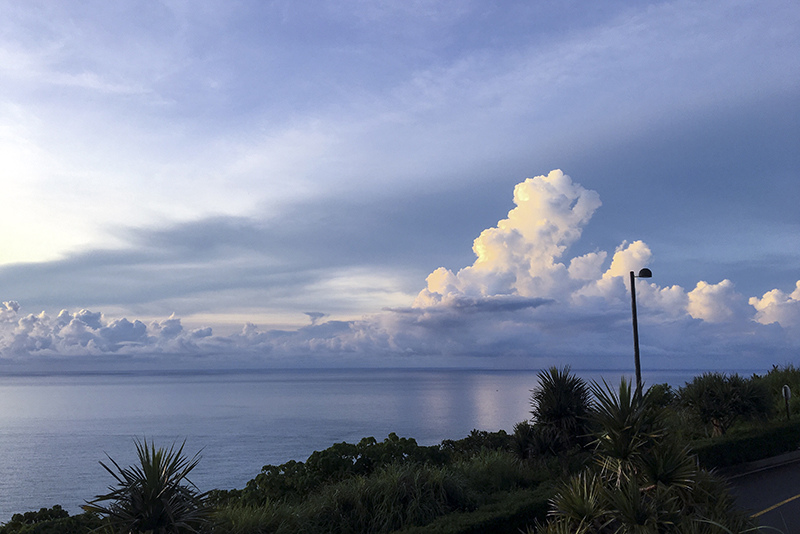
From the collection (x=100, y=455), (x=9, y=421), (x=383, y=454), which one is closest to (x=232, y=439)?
(x=100, y=455)

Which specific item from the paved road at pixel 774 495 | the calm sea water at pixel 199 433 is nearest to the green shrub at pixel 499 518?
the paved road at pixel 774 495

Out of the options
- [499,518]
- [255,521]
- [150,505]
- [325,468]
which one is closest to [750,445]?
[499,518]

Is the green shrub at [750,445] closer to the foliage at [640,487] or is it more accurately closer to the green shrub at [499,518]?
the green shrub at [499,518]

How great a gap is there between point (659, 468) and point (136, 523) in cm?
765

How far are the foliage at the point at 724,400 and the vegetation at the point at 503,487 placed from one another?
0.76 meters

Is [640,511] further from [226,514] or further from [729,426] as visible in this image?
[729,426]

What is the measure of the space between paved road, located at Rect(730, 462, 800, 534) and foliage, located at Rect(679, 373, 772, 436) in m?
2.41

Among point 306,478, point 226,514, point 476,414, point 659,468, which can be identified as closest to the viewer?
point 659,468

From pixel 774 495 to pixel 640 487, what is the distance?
7956 mm

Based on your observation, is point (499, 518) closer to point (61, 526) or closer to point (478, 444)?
point (61, 526)

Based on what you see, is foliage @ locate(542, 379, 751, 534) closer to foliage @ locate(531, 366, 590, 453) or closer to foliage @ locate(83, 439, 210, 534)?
foliage @ locate(531, 366, 590, 453)

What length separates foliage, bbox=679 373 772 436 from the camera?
20172mm

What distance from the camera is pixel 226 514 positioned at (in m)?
10.3

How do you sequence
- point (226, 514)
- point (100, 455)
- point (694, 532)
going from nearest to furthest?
point (694, 532), point (226, 514), point (100, 455)
